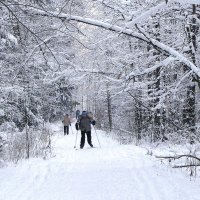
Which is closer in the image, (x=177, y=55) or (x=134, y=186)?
(x=177, y=55)

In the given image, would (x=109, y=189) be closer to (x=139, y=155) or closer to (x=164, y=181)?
(x=164, y=181)

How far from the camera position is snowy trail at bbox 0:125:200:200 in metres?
7.23

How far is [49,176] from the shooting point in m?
9.34

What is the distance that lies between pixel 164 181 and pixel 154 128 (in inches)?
417

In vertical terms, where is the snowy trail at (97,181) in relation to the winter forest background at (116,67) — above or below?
below

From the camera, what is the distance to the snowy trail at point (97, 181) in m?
7.23

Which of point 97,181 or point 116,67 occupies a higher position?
point 116,67

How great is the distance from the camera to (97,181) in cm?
870

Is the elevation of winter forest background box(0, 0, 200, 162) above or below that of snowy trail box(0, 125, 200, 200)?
above

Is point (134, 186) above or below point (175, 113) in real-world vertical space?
below

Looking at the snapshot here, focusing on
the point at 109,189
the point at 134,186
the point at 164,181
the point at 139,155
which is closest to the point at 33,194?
the point at 109,189

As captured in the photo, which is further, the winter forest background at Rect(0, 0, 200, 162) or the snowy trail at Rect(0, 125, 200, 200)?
the winter forest background at Rect(0, 0, 200, 162)

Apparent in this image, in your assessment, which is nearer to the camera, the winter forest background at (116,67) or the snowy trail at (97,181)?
the snowy trail at (97,181)

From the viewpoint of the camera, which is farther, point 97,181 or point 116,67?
point 116,67
